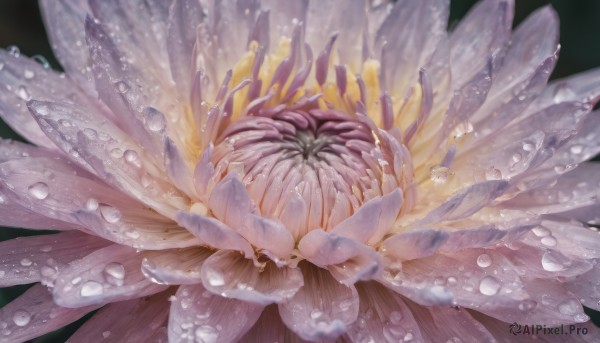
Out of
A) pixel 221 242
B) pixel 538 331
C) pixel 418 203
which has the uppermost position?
pixel 221 242

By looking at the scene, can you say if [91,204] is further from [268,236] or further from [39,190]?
[268,236]

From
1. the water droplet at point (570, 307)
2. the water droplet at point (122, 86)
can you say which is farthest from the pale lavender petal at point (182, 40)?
the water droplet at point (570, 307)

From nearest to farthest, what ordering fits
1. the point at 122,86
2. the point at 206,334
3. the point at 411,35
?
the point at 206,334, the point at 122,86, the point at 411,35

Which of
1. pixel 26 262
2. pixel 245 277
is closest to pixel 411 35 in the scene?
pixel 245 277

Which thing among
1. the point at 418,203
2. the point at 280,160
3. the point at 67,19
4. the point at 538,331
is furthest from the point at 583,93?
the point at 67,19

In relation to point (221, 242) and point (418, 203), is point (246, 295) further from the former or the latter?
point (418, 203)
